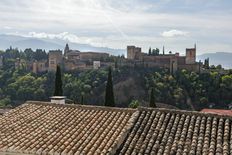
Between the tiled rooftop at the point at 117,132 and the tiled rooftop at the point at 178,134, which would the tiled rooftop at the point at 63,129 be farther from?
the tiled rooftop at the point at 178,134

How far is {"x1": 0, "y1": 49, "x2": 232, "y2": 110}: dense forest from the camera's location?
94.6m

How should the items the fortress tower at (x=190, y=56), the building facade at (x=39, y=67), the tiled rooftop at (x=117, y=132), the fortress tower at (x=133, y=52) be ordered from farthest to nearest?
the fortress tower at (x=133, y=52) < the building facade at (x=39, y=67) < the fortress tower at (x=190, y=56) < the tiled rooftop at (x=117, y=132)

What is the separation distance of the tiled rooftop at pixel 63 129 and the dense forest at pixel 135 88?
71688 millimetres

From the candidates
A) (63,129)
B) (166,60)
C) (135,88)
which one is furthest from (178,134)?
(166,60)

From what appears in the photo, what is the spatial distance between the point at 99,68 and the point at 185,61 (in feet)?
90.9

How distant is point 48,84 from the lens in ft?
357

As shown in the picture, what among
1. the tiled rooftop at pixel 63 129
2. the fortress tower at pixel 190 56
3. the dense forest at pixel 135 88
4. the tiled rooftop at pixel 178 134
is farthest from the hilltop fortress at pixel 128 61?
the tiled rooftop at pixel 178 134

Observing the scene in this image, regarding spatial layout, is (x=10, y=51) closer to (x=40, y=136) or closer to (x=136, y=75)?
(x=136, y=75)

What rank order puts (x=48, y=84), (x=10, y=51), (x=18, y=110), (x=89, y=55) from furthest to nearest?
(x=10, y=51) < (x=89, y=55) < (x=48, y=84) < (x=18, y=110)

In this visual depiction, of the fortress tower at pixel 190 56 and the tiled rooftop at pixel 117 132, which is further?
the fortress tower at pixel 190 56

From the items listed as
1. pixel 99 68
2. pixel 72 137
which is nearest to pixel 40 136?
pixel 72 137

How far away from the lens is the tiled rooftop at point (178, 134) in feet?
36.2

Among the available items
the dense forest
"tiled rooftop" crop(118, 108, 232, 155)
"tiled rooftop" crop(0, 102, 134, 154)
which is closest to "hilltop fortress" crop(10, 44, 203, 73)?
the dense forest

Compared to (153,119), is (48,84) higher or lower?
lower
